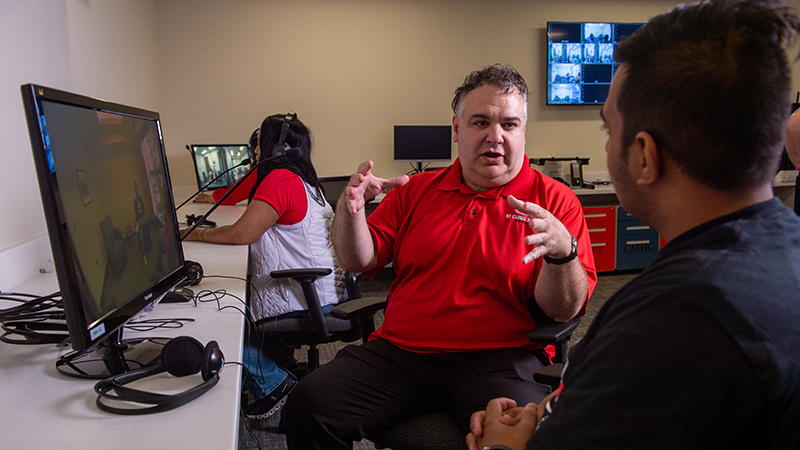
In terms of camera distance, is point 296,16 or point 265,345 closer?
point 265,345

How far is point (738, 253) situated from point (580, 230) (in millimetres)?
991

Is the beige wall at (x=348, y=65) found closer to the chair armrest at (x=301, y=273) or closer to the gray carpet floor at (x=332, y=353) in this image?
the gray carpet floor at (x=332, y=353)

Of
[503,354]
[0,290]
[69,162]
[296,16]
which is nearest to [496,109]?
[503,354]

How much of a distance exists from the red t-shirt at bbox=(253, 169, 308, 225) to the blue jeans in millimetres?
535

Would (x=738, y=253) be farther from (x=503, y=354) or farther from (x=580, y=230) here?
(x=580, y=230)

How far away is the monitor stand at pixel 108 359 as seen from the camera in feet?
3.05

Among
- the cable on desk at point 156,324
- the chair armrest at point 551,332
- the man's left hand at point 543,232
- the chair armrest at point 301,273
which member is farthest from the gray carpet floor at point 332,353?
the chair armrest at point 301,273

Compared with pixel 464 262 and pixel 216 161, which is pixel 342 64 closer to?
pixel 216 161

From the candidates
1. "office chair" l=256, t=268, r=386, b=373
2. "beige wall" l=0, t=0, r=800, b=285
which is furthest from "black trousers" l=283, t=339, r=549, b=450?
"beige wall" l=0, t=0, r=800, b=285

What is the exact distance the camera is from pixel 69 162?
780 mm

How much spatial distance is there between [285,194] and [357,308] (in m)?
0.65

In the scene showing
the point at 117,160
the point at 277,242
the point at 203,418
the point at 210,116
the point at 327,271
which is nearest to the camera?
A: the point at 203,418

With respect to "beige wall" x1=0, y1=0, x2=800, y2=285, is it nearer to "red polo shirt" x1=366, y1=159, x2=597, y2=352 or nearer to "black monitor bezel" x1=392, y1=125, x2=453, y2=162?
"black monitor bezel" x1=392, y1=125, x2=453, y2=162

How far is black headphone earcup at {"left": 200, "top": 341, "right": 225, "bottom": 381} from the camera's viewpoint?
88 cm
